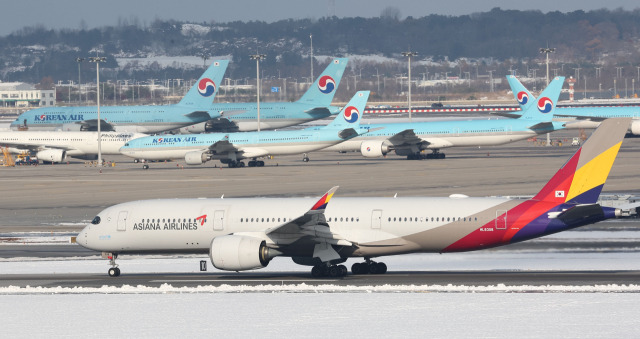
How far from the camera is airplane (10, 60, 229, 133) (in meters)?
130

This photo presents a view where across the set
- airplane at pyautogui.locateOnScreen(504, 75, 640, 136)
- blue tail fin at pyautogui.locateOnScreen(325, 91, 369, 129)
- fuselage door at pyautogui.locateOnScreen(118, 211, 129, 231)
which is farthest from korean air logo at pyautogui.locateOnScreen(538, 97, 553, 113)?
fuselage door at pyautogui.locateOnScreen(118, 211, 129, 231)

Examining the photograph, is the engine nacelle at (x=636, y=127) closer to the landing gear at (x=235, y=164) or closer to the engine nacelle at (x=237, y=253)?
the landing gear at (x=235, y=164)

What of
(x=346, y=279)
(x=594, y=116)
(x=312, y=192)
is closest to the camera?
(x=346, y=279)

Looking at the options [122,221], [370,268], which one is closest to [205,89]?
[122,221]

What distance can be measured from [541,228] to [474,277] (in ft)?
8.97

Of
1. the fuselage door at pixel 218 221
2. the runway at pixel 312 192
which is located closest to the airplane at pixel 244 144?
the runway at pixel 312 192

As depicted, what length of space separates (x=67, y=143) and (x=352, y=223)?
242 feet

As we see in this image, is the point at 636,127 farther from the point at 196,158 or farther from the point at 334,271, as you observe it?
the point at 334,271

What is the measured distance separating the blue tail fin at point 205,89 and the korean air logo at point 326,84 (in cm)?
1291

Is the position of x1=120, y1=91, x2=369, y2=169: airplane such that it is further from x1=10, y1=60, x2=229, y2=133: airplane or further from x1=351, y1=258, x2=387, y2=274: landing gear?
x1=351, y1=258, x2=387, y2=274: landing gear

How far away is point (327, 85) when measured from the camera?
140 m
